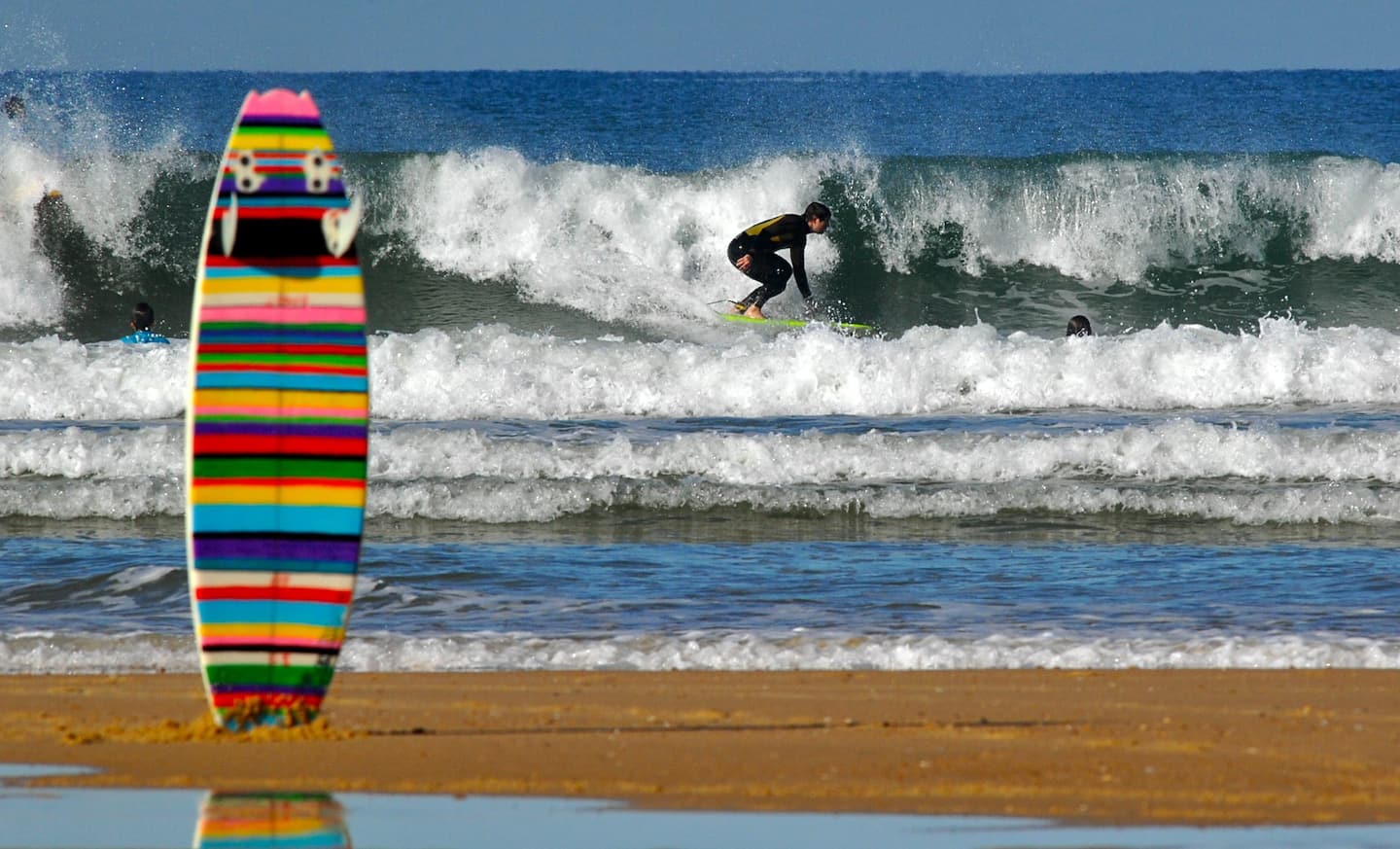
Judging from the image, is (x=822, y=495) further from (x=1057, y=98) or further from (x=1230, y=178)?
(x=1057, y=98)

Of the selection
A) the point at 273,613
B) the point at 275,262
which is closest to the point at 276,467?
the point at 273,613

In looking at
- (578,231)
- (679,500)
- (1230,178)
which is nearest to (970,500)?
(679,500)

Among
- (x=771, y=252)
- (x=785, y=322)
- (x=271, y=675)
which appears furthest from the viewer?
(x=771, y=252)

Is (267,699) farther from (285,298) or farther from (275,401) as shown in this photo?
(285,298)

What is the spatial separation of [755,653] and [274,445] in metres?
1.98

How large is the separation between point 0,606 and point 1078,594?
4046mm

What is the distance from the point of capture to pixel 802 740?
4410 millimetres

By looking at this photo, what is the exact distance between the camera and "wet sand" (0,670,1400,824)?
12.8ft

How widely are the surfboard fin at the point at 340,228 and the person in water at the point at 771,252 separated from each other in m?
11.2

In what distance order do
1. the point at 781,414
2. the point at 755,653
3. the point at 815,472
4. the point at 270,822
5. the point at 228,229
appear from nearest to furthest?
the point at 270,822
the point at 228,229
the point at 755,653
the point at 815,472
the point at 781,414

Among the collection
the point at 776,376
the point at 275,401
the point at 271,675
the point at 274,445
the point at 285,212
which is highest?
the point at 285,212

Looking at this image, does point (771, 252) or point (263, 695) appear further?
point (771, 252)

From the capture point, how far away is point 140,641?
19.0 ft

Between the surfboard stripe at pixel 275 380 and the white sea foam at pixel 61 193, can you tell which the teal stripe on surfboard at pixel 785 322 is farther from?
the surfboard stripe at pixel 275 380
